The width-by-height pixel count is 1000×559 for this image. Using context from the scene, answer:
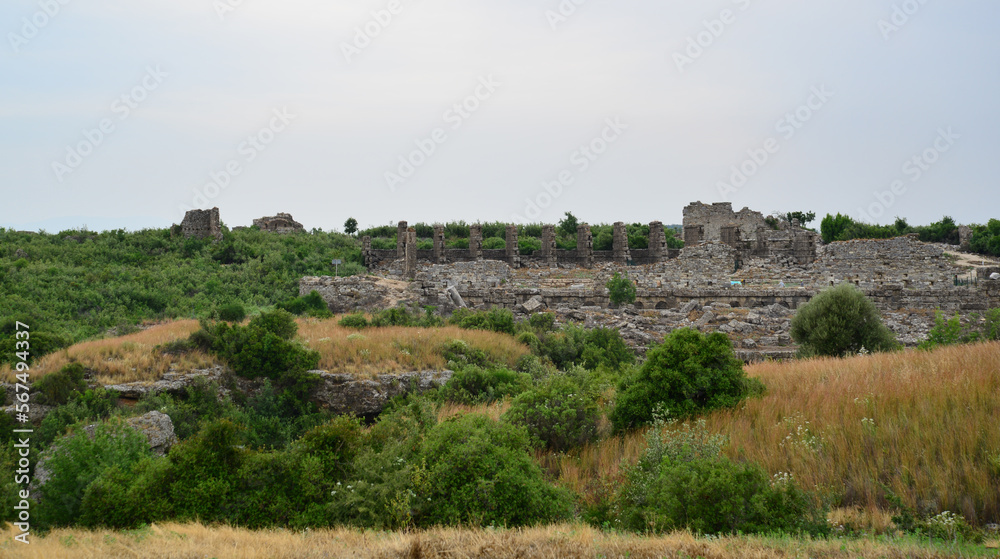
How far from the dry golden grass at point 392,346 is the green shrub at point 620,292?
24.1 feet

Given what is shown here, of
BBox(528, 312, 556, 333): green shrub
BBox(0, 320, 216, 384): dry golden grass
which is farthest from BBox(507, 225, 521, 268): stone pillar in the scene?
BBox(0, 320, 216, 384): dry golden grass

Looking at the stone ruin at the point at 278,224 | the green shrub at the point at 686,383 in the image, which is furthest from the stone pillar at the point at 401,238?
the green shrub at the point at 686,383

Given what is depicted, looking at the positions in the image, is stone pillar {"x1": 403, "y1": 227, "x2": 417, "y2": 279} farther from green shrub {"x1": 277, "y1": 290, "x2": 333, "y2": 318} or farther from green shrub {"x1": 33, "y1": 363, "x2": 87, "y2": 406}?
green shrub {"x1": 33, "y1": 363, "x2": 87, "y2": 406}

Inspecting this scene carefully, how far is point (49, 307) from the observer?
18.2 m

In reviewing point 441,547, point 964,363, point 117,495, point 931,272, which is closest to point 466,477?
point 441,547

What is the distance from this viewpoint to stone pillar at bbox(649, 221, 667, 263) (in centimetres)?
3147

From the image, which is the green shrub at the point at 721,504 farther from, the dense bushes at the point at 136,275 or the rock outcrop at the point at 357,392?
the dense bushes at the point at 136,275

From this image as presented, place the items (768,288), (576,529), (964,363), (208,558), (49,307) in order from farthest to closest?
1. (768,288)
2. (49,307)
3. (964,363)
4. (576,529)
5. (208,558)

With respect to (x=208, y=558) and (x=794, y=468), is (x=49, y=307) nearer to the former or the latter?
(x=208, y=558)

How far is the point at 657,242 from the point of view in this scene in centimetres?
3173

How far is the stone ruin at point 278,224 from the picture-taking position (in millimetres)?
38469

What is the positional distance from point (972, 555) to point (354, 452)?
5421 mm

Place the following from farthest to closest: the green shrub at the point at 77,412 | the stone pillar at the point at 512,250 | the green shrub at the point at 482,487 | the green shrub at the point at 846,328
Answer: the stone pillar at the point at 512,250, the green shrub at the point at 846,328, the green shrub at the point at 77,412, the green shrub at the point at 482,487

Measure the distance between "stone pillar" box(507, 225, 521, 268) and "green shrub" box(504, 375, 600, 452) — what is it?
75.3ft
